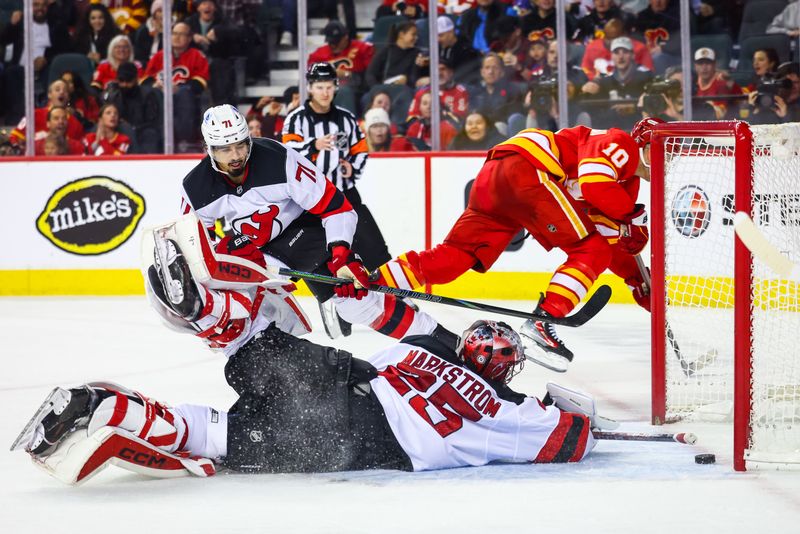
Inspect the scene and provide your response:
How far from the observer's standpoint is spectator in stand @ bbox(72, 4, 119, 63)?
703 cm

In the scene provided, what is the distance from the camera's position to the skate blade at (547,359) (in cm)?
382

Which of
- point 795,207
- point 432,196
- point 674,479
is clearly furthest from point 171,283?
point 432,196

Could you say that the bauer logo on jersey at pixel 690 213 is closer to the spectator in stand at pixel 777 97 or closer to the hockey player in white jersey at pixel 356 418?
the hockey player in white jersey at pixel 356 418

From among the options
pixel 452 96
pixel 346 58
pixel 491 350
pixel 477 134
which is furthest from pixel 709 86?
pixel 491 350

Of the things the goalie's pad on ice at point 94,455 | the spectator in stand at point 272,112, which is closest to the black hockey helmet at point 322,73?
the spectator in stand at point 272,112

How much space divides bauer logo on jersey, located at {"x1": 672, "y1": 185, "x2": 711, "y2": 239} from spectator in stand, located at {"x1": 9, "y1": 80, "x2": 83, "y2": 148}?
3756 millimetres

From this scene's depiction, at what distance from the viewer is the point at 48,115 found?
6.92 m

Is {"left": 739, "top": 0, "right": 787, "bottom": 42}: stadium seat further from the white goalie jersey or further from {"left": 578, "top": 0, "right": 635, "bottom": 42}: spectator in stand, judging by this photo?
the white goalie jersey

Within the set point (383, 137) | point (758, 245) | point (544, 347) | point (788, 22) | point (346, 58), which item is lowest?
point (544, 347)

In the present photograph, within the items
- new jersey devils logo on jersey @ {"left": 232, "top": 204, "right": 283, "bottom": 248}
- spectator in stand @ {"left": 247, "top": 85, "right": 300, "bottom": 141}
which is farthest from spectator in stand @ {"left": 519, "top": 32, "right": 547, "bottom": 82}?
new jersey devils logo on jersey @ {"left": 232, "top": 204, "right": 283, "bottom": 248}

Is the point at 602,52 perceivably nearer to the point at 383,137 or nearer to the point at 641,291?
the point at 383,137

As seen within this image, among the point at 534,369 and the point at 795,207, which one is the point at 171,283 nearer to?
the point at 795,207

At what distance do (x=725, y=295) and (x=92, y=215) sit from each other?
Result: 12.5 ft

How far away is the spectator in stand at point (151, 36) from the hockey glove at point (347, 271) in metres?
3.41
